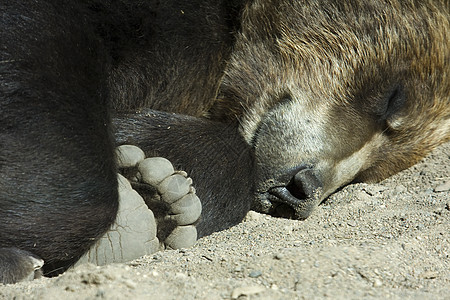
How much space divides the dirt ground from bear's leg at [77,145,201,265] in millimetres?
A: 129

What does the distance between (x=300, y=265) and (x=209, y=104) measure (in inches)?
69.9

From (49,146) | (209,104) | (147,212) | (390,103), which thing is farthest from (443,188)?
(49,146)

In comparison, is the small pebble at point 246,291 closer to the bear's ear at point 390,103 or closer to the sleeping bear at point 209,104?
the sleeping bear at point 209,104

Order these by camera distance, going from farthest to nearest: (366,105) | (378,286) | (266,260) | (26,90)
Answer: (366,105) < (26,90) < (266,260) < (378,286)

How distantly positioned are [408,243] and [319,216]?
82 cm

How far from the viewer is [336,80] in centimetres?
409

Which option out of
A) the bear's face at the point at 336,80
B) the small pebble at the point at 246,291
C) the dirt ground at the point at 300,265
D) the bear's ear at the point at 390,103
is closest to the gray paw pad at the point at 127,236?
the dirt ground at the point at 300,265

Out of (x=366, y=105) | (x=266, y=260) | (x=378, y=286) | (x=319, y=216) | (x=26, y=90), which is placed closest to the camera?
(x=378, y=286)

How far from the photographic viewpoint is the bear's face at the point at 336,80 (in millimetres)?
3906

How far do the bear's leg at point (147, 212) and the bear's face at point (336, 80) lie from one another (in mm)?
674

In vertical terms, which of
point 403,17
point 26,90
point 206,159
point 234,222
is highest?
point 403,17

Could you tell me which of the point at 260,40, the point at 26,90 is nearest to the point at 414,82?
the point at 260,40

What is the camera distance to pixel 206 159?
374 cm

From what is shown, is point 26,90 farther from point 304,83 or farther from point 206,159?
point 304,83
